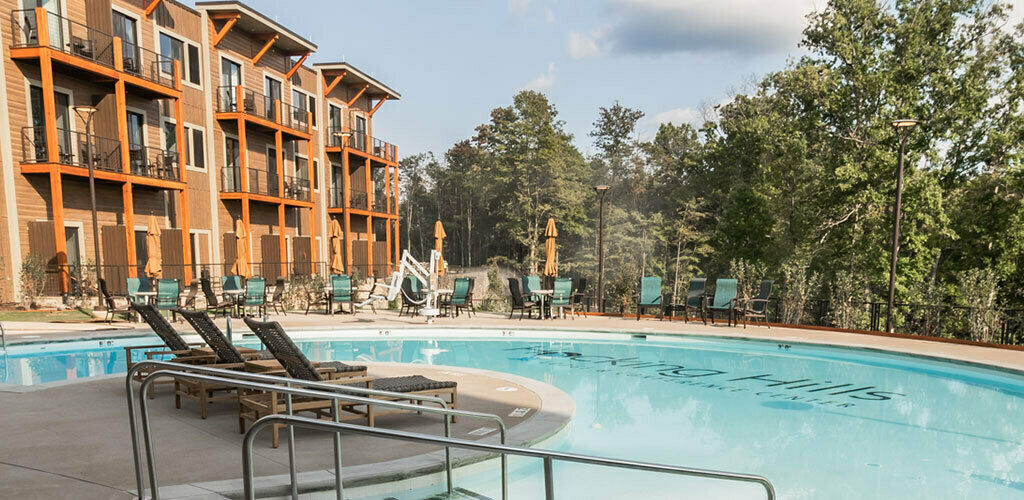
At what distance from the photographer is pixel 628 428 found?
6828 millimetres

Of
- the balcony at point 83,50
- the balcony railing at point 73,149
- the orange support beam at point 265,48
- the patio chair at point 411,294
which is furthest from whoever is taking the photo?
the orange support beam at point 265,48

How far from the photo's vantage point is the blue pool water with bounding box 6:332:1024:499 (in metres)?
5.23

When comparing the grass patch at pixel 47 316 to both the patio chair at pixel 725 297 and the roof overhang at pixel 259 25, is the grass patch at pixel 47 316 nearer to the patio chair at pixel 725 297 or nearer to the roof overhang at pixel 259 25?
the roof overhang at pixel 259 25

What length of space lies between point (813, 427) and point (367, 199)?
26.7 meters

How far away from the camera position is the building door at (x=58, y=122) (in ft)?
51.9

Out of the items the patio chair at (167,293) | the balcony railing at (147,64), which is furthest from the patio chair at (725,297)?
the balcony railing at (147,64)

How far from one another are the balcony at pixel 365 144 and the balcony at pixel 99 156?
31.4 ft

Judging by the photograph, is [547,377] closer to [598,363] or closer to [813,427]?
[598,363]

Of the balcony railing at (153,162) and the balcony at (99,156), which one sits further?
the balcony railing at (153,162)

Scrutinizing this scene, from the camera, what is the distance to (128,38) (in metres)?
18.5

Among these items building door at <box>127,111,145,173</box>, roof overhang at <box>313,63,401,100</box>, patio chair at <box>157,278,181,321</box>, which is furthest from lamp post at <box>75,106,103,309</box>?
roof overhang at <box>313,63,401,100</box>

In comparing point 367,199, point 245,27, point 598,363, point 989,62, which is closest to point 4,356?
point 598,363

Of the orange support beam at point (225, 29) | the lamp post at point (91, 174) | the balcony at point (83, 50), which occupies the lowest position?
the lamp post at point (91, 174)

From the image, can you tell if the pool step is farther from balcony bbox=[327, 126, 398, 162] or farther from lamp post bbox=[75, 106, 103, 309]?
balcony bbox=[327, 126, 398, 162]
